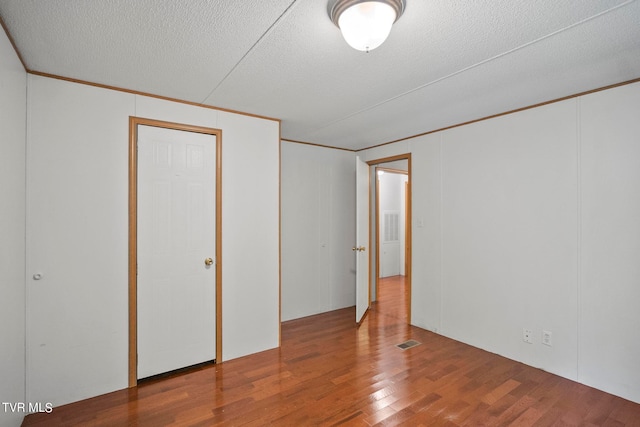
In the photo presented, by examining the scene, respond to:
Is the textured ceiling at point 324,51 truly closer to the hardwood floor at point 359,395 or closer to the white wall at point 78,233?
the white wall at point 78,233

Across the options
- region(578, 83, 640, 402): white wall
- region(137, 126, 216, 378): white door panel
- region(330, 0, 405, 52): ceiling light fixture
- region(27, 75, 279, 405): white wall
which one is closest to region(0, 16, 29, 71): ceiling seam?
region(27, 75, 279, 405): white wall

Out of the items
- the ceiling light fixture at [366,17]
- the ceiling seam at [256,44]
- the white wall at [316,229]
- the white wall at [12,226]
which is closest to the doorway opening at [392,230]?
the white wall at [316,229]

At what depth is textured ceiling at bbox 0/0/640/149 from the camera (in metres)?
1.55

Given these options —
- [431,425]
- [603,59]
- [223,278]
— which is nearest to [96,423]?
[223,278]

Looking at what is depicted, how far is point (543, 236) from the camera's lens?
2.84 metres

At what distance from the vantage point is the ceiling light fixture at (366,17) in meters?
1.44

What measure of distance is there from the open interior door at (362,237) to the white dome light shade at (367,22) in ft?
8.79

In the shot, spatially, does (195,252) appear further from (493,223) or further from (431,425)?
(493,223)

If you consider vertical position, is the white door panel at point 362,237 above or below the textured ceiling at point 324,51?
below

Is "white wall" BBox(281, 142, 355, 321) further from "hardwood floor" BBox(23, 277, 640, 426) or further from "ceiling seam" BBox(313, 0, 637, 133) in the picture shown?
"ceiling seam" BBox(313, 0, 637, 133)

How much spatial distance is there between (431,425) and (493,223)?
6.72ft

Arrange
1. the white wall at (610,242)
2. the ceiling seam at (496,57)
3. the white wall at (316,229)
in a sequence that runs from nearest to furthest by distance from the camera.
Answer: the ceiling seam at (496,57) → the white wall at (610,242) → the white wall at (316,229)

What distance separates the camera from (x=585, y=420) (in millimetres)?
2137

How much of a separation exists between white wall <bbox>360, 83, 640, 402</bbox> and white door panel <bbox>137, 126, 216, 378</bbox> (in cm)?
259
